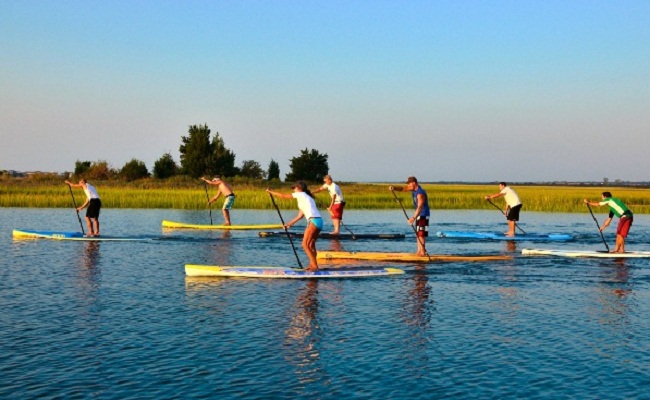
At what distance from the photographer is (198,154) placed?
99.5m

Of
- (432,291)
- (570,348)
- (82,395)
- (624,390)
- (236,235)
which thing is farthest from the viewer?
(236,235)

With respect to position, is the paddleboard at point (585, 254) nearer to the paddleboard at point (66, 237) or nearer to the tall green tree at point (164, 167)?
the paddleboard at point (66, 237)

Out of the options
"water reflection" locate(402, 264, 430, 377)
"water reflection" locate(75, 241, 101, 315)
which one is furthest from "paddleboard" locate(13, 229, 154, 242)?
"water reflection" locate(402, 264, 430, 377)

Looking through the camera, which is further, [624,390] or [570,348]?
[570,348]

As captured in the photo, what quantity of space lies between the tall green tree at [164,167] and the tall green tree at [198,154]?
1.78 metres

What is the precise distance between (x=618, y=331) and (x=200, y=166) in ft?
294

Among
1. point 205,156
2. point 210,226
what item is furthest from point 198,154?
point 210,226

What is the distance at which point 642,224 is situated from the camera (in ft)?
139

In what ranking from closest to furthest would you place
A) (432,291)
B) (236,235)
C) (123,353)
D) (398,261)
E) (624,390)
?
(624,390) < (123,353) < (432,291) < (398,261) < (236,235)

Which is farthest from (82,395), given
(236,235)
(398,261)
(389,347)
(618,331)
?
(236,235)

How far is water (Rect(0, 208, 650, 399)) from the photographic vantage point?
29.3 feet

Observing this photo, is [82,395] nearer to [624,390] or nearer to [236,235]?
[624,390]

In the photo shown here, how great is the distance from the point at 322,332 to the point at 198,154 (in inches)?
3537

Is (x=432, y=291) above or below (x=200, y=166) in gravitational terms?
below
